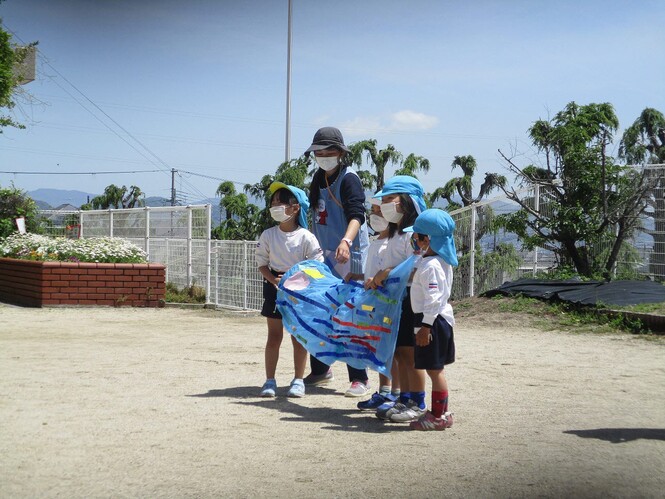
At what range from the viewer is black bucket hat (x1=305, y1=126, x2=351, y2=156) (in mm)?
6336

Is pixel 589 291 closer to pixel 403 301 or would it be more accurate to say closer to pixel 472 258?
pixel 472 258

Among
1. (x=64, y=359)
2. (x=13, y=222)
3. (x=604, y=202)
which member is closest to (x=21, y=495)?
(x=64, y=359)

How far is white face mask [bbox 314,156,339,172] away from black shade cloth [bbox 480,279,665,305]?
20.5 ft

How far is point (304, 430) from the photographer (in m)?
5.15

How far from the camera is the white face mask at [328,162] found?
639 cm

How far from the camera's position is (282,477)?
→ 402 centimetres

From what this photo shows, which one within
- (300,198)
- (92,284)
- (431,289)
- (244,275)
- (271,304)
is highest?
(300,198)

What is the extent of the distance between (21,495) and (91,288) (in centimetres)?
1074

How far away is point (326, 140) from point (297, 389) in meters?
1.97

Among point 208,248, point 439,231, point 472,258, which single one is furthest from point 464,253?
point 439,231

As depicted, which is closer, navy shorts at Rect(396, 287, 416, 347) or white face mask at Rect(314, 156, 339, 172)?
navy shorts at Rect(396, 287, 416, 347)

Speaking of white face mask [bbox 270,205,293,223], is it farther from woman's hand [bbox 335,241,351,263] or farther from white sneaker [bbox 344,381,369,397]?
white sneaker [bbox 344,381,369,397]

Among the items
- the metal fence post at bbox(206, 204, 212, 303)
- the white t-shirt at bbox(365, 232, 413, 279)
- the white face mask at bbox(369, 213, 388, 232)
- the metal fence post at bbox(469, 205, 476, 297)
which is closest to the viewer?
the white t-shirt at bbox(365, 232, 413, 279)

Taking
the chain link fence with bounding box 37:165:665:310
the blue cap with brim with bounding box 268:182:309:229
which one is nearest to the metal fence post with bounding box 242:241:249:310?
the chain link fence with bounding box 37:165:665:310
